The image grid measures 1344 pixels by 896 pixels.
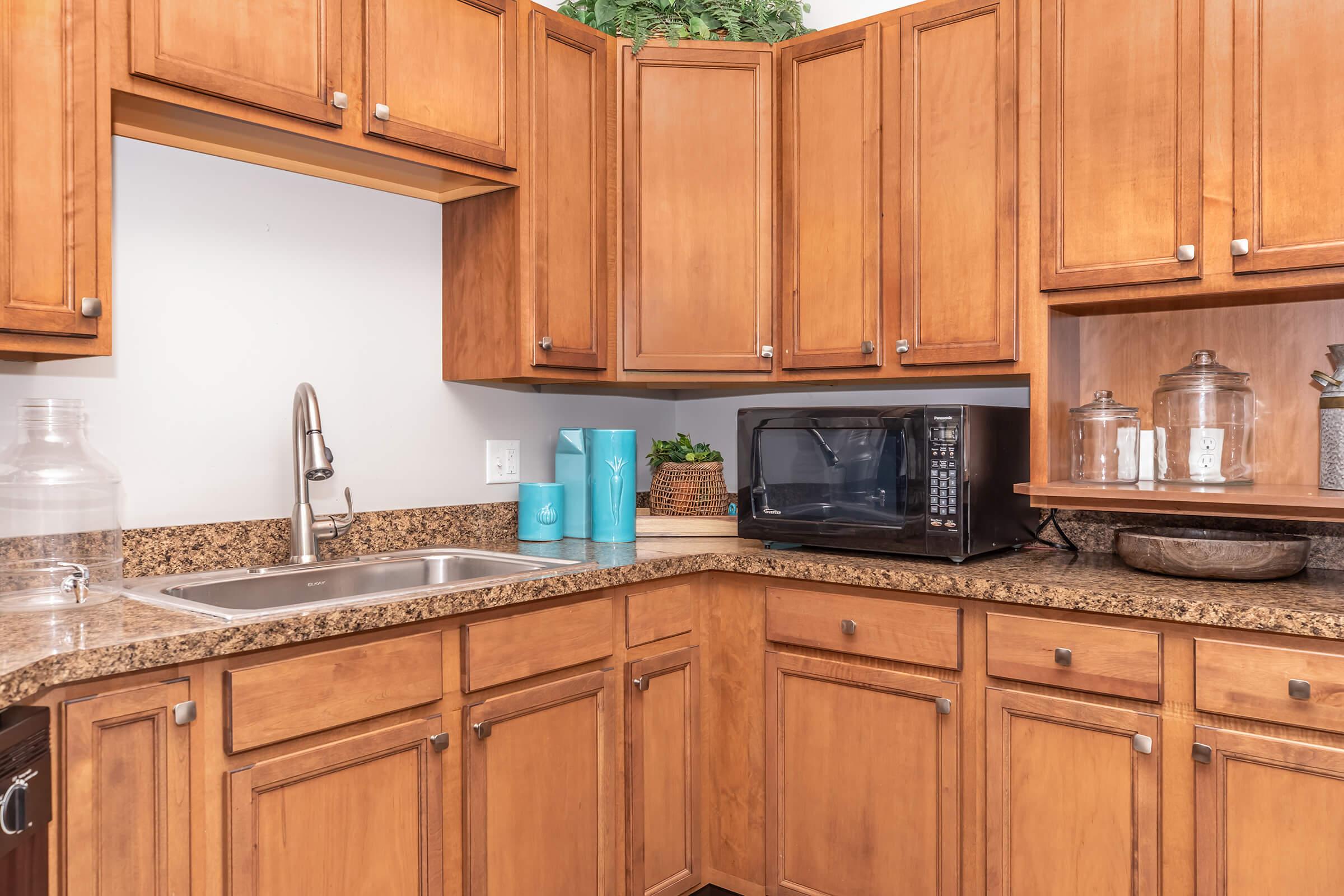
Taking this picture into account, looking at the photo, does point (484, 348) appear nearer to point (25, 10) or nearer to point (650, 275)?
point (650, 275)

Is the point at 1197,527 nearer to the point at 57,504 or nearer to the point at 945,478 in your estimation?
the point at 945,478

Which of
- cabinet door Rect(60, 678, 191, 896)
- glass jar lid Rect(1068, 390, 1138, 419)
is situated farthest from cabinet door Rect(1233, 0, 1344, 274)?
cabinet door Rect(60, 678, 191, 896)

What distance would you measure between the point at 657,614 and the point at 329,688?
0.77 metres

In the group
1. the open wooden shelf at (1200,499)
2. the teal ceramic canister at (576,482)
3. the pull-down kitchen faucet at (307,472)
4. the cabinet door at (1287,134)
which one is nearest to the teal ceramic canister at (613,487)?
the teal ceramic canister at (576,482)

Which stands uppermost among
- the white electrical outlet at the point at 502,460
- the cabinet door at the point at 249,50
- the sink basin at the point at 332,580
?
the cabinet door at the point at 249,50

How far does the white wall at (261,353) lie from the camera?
1777mm

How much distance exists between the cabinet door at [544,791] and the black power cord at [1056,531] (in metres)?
1.10

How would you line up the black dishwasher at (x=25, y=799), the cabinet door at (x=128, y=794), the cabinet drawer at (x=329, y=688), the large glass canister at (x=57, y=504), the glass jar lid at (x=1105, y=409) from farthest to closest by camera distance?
the glass jar lid at (x=1105, y=409)
the large glass canister at (x=57, y=504)
the cabinet drawer at (x=329, y=688)
the cabinet door at (x=128, y=794)
the black dishwasher at (x=25, y=799)

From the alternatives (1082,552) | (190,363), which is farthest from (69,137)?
(1082,552)

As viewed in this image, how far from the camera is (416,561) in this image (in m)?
2.12

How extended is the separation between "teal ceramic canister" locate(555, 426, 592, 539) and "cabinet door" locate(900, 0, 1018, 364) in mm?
836

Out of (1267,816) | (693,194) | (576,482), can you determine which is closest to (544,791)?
(576,482)

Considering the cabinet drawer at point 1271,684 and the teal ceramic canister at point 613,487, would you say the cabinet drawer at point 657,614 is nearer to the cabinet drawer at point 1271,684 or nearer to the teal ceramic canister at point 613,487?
the teal ceramic canister at point 613,487

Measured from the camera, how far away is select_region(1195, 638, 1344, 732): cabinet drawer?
1.48 meters
